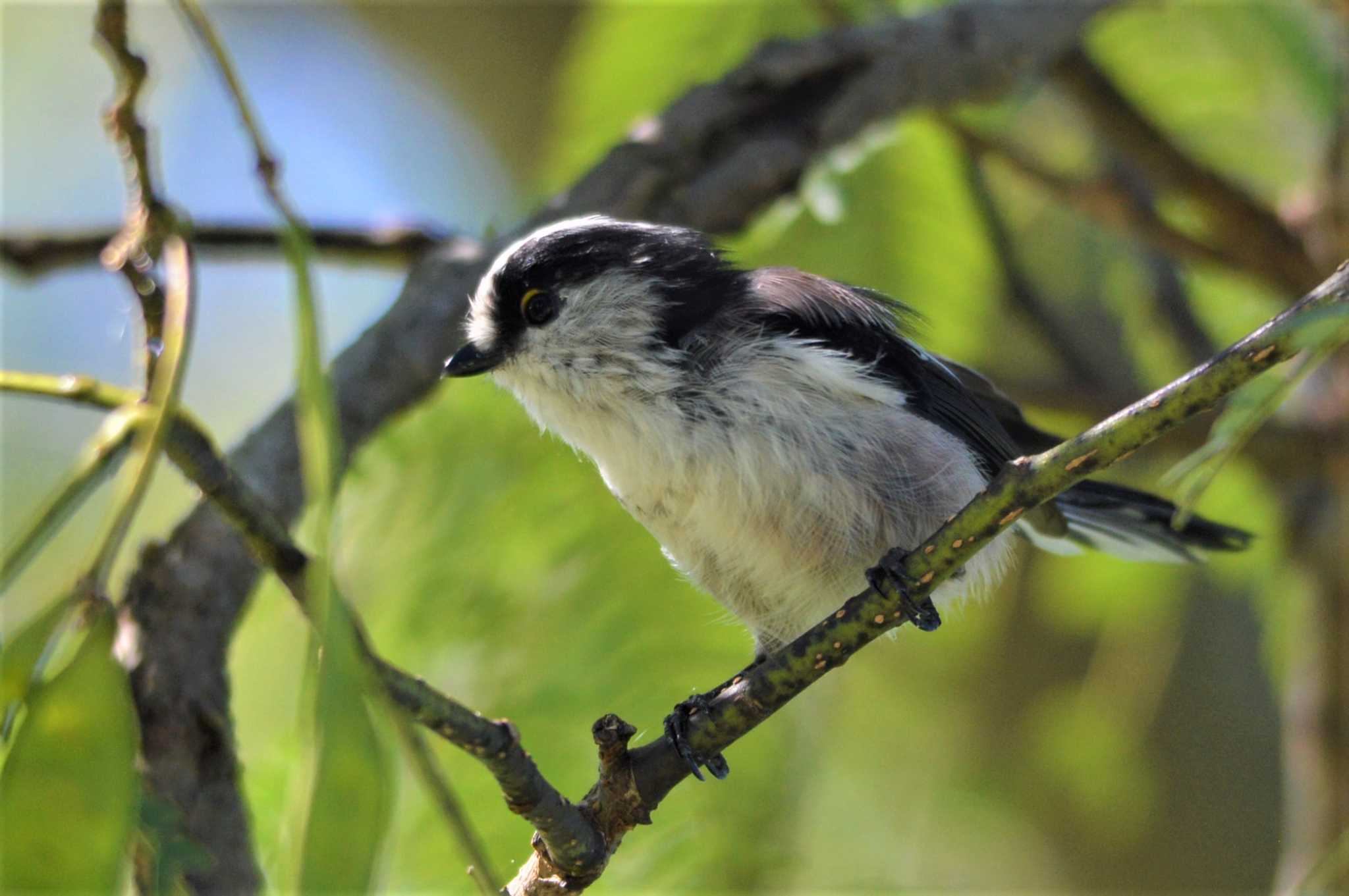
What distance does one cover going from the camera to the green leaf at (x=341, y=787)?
1.76 feet

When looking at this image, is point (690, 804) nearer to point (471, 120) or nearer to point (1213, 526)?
point (1213, 526)

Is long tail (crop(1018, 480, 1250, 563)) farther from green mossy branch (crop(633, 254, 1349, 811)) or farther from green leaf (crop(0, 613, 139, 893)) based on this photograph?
green leaf (crop(0, 613, 139, 893))

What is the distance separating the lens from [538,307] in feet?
6.50

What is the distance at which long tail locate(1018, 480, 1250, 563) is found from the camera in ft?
7.38

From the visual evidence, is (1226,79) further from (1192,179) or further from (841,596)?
(841,596)

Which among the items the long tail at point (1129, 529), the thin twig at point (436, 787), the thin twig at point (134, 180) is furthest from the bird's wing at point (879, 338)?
the thin twig at point (436, 787)

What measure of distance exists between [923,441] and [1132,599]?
64.4 inches

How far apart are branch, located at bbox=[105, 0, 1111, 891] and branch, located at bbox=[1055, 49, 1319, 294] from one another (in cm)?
32

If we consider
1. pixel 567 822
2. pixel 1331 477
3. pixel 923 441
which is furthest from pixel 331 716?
pixel 1331 477

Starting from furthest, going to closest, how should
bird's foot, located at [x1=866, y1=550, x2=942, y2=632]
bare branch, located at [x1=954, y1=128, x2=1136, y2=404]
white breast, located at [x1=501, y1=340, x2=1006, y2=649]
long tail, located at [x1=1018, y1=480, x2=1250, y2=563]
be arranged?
bare branch, located at [x1=954, y1=128, x2=1136, y2=404]
long tail, located at [x1=1018, y1=480, x2=1250, y2=563]
white breast, located at [x1=501, y1=340, x2=1006, y2=649]
bird's foot, located at [x1=866, y1=550, x2=942, y2=632]

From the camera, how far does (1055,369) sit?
3877 millimetres

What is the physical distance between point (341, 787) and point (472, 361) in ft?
4.67

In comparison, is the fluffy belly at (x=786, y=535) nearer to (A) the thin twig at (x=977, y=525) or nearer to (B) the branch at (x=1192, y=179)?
(A) the thin twig at (x=977, y=525)

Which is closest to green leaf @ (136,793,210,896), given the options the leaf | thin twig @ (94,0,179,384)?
thin twig @ (94,0,179,384)
